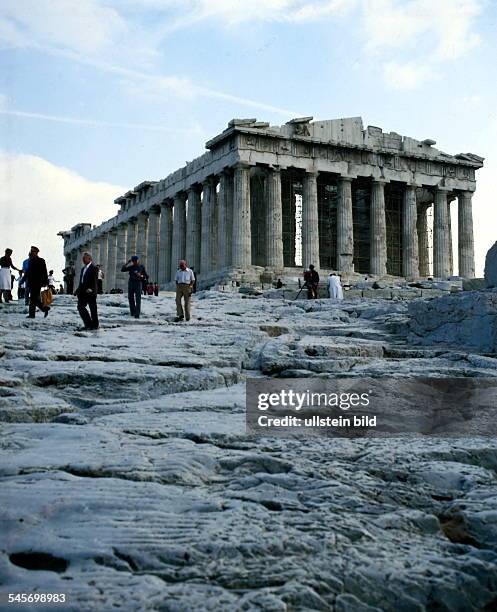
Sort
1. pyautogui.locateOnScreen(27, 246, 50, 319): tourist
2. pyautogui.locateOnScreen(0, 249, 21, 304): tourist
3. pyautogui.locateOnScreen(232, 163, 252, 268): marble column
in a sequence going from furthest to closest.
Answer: pyautogui.locateOnScreen(232, 163, 252, 268): marble column, pyautogui.locateOnScreen(0, 249, 21, 304): tourist, pyautogui.locateOnScreen(27, 246, 50, 319): tourist

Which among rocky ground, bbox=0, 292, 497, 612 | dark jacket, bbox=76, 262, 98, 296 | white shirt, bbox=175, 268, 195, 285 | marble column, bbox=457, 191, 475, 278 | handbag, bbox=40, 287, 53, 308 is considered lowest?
rocky ground, bbox=0, 292, 497, 612

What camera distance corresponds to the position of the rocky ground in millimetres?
3438

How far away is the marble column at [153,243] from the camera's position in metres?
44.4

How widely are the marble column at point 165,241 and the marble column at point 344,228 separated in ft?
36.0

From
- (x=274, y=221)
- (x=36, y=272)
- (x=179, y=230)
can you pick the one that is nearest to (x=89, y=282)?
(x=36, y=272)

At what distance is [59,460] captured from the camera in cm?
470

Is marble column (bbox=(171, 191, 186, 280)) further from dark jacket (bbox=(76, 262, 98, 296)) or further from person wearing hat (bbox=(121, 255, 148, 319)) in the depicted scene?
dark jacket (bbox=(76, 262, 98, 296))

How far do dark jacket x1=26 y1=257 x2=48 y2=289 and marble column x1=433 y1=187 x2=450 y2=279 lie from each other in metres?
29.8

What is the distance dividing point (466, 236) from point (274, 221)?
1212cm

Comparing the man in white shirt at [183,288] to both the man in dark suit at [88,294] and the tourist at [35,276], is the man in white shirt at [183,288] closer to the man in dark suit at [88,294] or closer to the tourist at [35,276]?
the tourist at [35,276]

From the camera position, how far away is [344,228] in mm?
37531

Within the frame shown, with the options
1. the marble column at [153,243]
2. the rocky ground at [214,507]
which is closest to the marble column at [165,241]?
the marble column at [153,243]

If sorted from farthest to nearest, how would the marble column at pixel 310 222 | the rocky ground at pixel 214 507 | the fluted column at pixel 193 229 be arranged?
the fluted column at pixel 193 229 → the marble column at pixel 310 222 → the rocky ground at pixel 214 507

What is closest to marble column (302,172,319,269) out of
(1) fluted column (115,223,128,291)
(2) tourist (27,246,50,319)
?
(1) fluted column (115,223,128,291)
